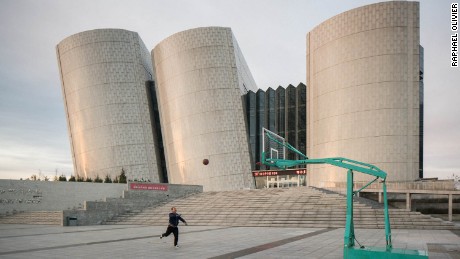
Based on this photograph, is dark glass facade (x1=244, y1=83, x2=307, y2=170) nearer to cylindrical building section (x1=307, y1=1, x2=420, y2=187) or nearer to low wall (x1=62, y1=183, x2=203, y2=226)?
cylindrical building section (x1=307, y1=1, x2=420, y2=187)

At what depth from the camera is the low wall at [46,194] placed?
107 ft

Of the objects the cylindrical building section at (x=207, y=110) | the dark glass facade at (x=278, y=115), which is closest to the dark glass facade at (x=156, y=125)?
the cylindrical building section at (x=207, y=110)

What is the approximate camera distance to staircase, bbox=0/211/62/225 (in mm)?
29203

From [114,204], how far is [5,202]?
949 centimetres

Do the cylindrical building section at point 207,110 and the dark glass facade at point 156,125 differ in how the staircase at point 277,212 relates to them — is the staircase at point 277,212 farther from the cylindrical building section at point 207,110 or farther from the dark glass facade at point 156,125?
the dark glass facade at point 156,125

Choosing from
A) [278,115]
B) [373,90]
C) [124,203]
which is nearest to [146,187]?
[124,203]

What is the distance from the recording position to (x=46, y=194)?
34406 millimetres

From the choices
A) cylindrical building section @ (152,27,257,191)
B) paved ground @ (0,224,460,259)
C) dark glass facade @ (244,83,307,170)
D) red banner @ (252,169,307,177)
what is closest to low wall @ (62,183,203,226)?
paved ground @ (0,224,460,259)

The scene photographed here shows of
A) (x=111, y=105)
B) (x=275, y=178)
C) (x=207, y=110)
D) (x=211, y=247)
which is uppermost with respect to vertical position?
(x=111, y=105)

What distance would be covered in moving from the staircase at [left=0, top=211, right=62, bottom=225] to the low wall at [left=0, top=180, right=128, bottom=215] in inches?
54.2

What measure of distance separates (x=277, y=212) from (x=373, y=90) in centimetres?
2212

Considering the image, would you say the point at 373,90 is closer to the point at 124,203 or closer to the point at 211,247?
the point at 124,203

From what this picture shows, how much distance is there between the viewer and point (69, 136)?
62281 mm

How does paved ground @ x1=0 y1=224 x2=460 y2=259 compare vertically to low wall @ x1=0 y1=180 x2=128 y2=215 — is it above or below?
above
